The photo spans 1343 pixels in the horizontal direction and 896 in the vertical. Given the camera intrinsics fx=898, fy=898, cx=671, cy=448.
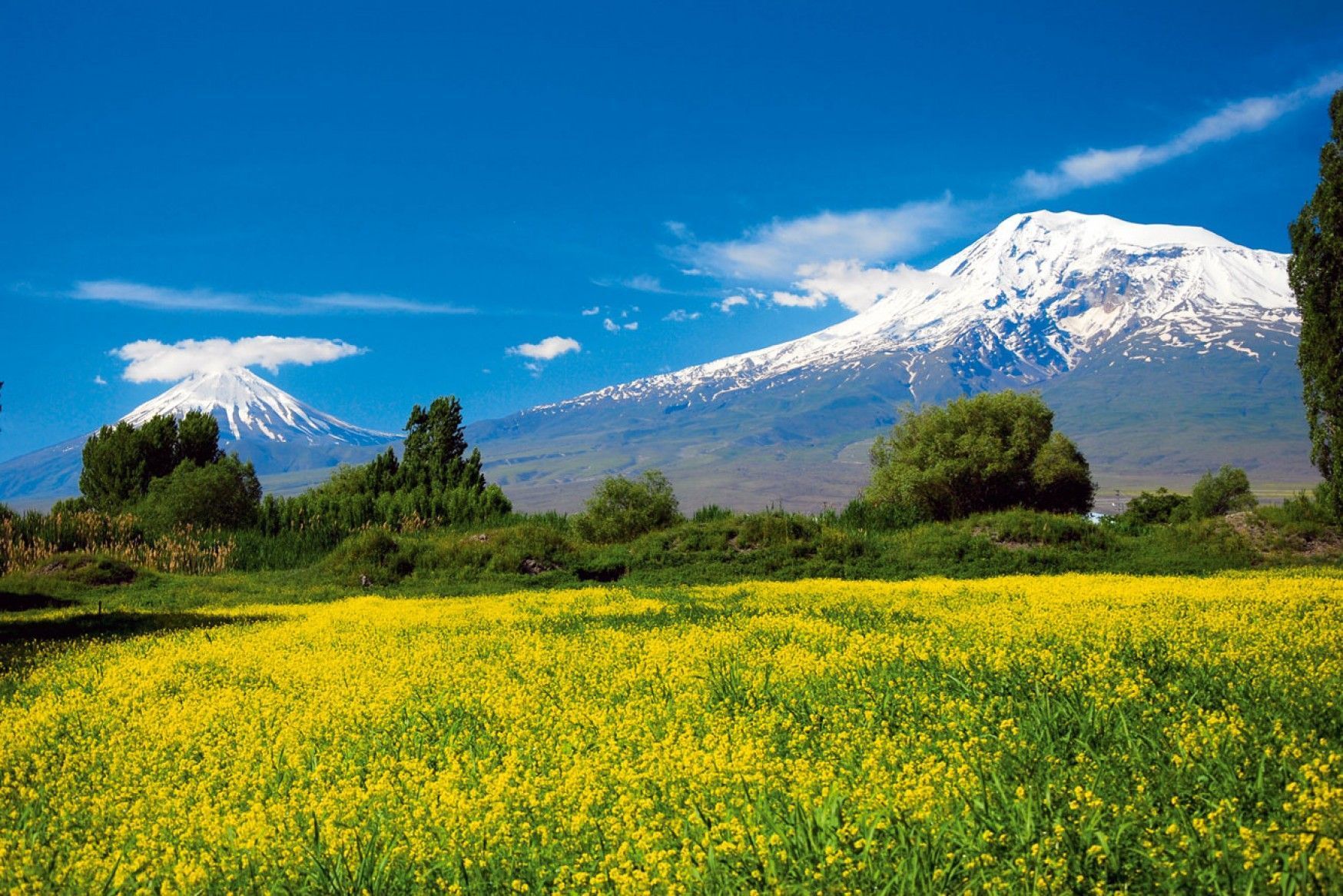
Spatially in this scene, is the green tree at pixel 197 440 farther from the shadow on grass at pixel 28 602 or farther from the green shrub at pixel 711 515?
the green shrub at pixel 711 515

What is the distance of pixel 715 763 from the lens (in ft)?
19.6

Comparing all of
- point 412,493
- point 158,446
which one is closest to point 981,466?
point 412,493

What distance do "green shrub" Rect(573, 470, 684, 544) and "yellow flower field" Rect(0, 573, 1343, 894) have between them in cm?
1938

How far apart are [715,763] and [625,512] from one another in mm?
25770

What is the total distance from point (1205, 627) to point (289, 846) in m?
9.90

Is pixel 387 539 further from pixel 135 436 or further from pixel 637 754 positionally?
pixel 135 436

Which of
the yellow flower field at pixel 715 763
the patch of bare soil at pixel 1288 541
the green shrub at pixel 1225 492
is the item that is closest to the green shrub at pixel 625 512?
the patch of bare soil at pixel 1288 541

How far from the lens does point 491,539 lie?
27.9 meters

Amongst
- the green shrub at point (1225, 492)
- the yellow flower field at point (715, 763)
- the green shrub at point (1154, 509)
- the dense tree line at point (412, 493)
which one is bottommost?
the green shrub at point (1225, 492)

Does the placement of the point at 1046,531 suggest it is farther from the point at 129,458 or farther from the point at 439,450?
the point at 129,458

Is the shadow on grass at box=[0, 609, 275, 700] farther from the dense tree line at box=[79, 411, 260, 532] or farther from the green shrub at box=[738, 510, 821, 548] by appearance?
the dense tree line at box=[79, 411, 260, 532]

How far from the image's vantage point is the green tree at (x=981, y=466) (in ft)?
119

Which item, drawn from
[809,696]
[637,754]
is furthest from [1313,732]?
[637,754]

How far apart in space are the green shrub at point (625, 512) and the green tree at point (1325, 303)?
19639mm
